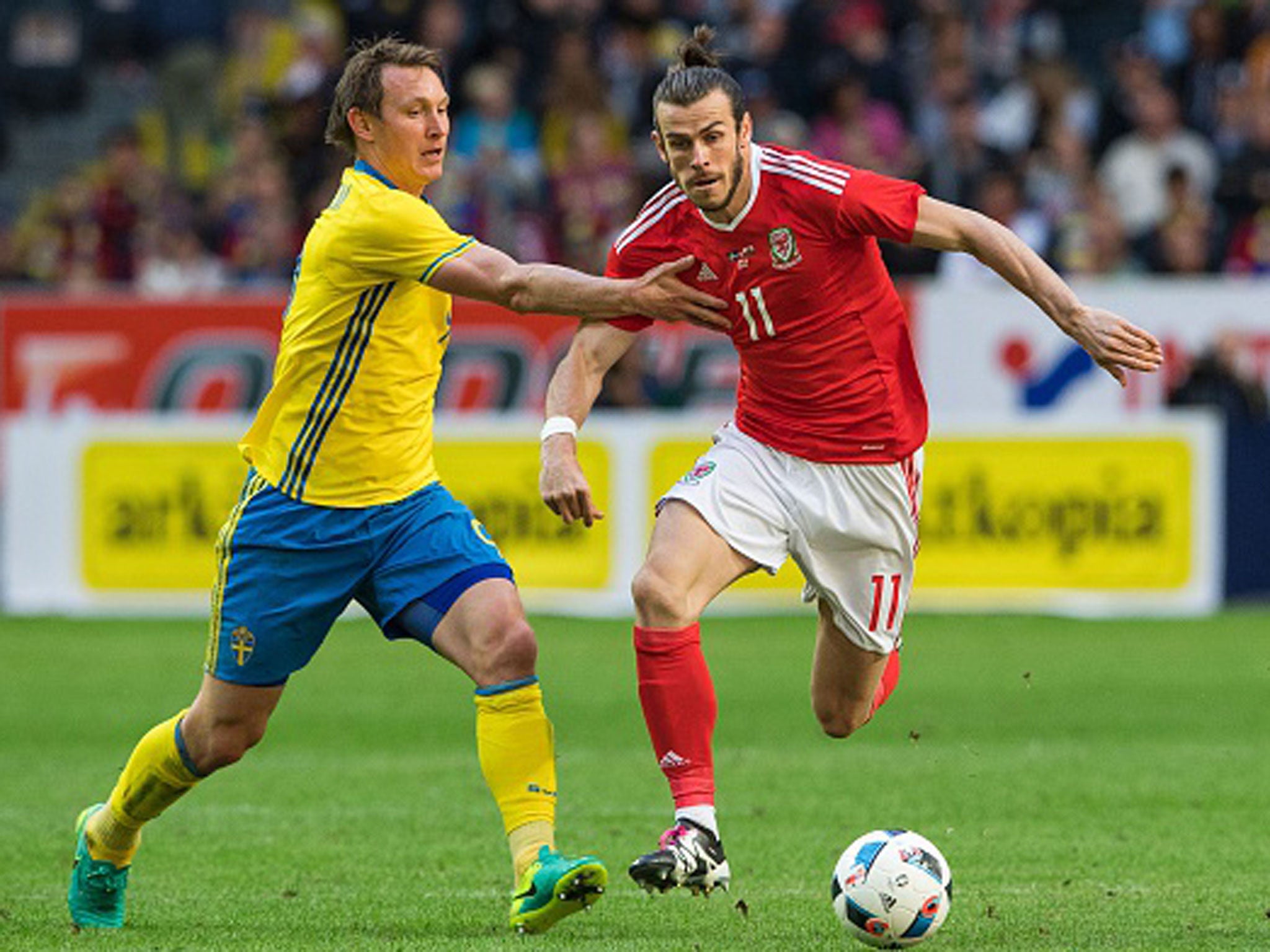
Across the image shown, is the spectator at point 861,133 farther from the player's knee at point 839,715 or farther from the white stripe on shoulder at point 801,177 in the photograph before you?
the white stripe on shoulder at point 801,177

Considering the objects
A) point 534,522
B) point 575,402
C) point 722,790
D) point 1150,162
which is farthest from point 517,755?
point 1150,162

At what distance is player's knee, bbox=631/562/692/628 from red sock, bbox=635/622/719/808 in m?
0.02

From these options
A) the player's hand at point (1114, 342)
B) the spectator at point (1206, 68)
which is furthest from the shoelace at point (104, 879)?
Result: the spectator at point (1206, 68)

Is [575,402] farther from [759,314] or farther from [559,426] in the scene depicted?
[759,314]

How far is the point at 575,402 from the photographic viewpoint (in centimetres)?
745

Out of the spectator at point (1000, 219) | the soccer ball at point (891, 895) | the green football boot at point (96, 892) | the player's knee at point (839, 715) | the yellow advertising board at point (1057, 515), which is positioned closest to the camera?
the soccer ball at point (891, 895)

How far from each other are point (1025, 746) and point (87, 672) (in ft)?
18.0

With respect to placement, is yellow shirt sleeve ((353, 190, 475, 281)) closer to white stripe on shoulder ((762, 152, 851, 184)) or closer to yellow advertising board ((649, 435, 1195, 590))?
white stripe on shoulder ((762, 152, 851, 184))

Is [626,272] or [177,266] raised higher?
[177,266]

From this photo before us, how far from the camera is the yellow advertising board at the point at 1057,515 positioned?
16.5 meters

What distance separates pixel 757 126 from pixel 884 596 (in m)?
11.3

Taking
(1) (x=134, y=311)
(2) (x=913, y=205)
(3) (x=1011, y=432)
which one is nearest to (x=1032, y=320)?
(3) (x=1011, y=432)

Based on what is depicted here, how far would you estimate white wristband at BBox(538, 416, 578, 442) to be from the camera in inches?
288

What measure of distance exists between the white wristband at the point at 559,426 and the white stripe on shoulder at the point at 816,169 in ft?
3.19
